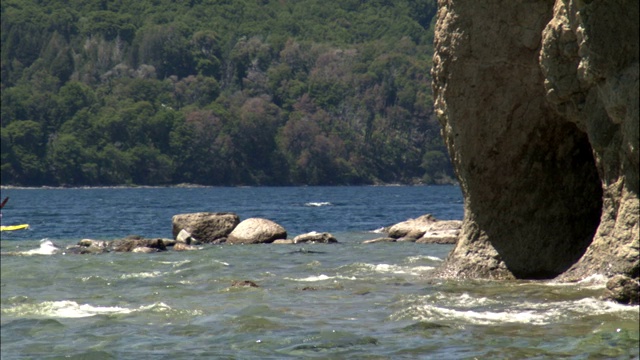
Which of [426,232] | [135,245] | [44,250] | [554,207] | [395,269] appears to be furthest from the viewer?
[426,232]

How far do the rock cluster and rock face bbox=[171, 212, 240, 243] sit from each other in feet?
16.4

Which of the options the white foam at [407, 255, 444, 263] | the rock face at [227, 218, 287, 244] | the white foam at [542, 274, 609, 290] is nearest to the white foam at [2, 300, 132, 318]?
the white foam at [542, 274, 609, 290]

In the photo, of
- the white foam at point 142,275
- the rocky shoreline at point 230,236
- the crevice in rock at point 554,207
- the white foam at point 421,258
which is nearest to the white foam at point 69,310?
the white foam at point 142,275

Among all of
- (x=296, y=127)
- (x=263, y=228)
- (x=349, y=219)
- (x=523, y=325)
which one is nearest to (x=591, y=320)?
(x=523, y=325)

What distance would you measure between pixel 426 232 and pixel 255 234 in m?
5.81

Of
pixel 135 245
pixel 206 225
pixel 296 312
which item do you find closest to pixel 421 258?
pixel 135 245

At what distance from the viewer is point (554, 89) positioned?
1953 cm

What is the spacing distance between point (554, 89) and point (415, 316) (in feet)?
16.7

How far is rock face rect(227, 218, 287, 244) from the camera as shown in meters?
37.1

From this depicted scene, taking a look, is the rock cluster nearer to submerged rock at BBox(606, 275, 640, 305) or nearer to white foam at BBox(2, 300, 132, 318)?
white foam at BBox(2, 300, 132, 318)

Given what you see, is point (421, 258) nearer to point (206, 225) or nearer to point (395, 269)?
point (395, 269)

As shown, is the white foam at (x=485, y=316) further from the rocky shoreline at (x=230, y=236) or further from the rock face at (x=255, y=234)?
the rock face at (x=255, y=234)

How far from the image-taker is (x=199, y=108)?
170 meters

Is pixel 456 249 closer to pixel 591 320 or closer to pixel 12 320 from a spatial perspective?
pixel 591 320
